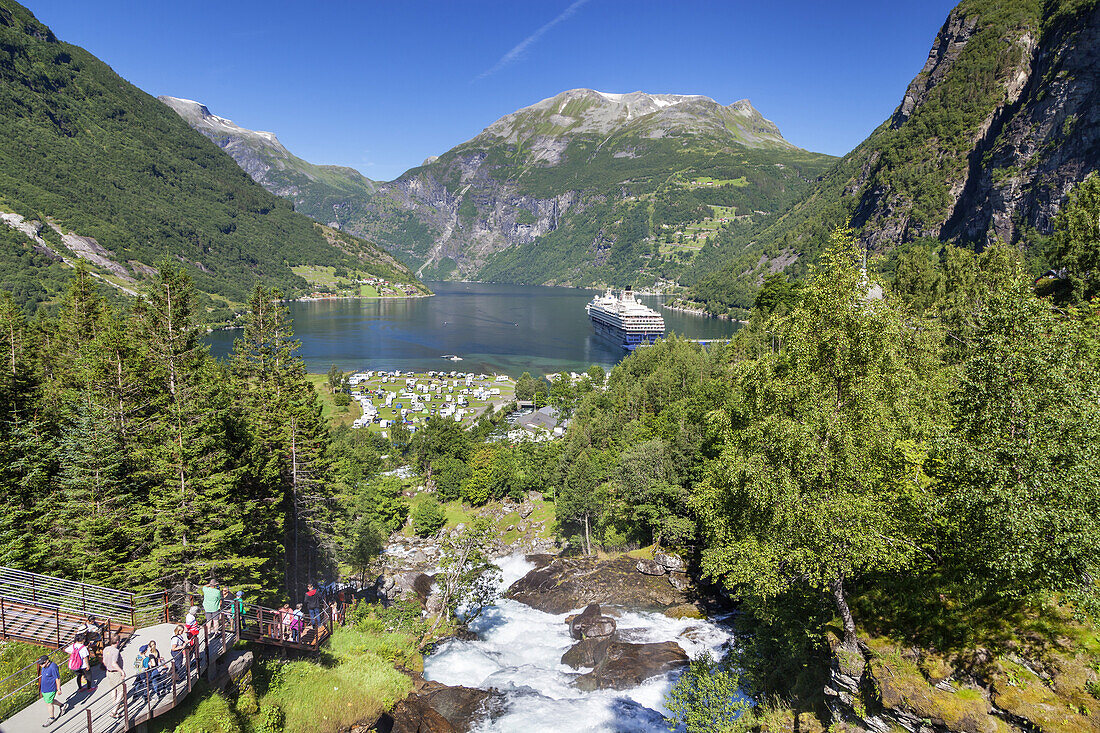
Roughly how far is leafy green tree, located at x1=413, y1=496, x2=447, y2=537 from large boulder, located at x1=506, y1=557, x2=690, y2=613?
1638 cm

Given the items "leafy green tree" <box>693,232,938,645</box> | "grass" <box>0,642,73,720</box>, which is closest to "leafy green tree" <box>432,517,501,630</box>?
"grass" <box>0,642,73,720</box>

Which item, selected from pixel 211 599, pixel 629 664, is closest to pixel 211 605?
pixel 211 599

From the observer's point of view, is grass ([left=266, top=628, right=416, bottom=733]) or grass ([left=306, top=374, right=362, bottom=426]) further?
grass ([left=306, top=374, right=362, bottom=426])

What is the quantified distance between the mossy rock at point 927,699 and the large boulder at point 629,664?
10669 millimetres

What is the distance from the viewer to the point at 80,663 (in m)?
12.9

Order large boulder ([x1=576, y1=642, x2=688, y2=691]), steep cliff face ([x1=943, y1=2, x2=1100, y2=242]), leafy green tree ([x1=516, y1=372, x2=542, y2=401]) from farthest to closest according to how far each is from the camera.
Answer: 1. steep cliff face ([x1=943, y1=2, x2=1100, y2=242])
2. leafy green tree ([x1=516, y1=372, x2=542, y2=401])
3. large boulder ([x1=576, y1=642, x2=688, y2=691])

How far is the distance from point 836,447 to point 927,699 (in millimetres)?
6568

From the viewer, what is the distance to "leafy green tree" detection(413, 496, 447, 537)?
5103cm

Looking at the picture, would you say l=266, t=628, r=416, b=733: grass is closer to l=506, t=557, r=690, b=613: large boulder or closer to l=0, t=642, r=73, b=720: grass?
l=0, t=642, r=73, b=720: grass

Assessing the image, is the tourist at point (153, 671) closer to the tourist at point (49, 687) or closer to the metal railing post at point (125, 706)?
the metal railing post at point (125, 706)

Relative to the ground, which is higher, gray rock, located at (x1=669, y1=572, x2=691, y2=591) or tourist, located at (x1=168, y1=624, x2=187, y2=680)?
tourist, located at (x1=168, y1=624, x2=187, y2=680)

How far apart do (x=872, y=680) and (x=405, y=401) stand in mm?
92513

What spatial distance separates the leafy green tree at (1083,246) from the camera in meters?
34.4

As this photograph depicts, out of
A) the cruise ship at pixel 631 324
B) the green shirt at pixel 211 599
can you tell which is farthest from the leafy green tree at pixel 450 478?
the cruise ship at pixel 631 324
